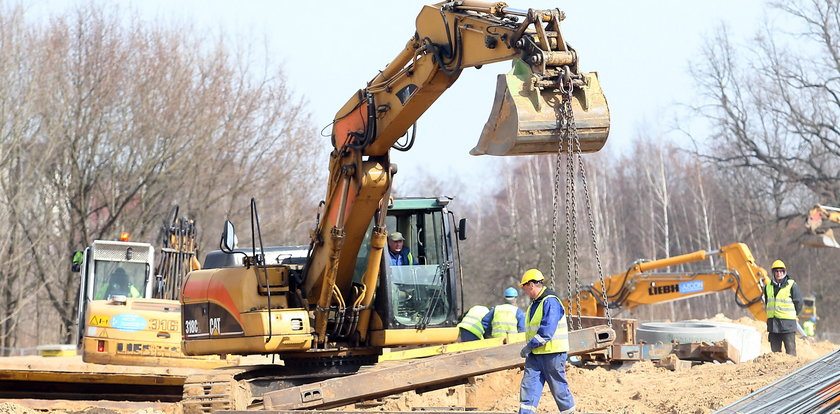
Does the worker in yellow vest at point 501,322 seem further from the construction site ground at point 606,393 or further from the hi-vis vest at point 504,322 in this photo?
the construction site ground at point 606,393

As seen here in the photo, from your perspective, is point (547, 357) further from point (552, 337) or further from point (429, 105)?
point (429, 105)

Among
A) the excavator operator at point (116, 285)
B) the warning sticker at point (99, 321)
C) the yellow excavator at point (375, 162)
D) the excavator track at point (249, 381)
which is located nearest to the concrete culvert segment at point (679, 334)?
the yellow excavator at point (375, 162)

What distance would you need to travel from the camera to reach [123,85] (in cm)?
3017

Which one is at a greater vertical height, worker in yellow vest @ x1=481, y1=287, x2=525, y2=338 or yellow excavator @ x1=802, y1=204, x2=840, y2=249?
yellow excavator @ x1=802, y1=204, x2=840, y2=249

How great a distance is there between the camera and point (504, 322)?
14.2 metres

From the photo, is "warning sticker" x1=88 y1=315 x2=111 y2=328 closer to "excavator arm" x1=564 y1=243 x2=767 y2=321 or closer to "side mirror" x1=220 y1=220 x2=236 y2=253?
"side mirror" x1=220 y1=220 x2=236 y2=253

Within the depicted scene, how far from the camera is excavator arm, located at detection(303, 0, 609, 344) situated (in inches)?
317

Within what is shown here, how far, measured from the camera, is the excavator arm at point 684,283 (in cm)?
1800

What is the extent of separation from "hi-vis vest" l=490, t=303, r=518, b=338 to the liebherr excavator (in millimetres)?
3091

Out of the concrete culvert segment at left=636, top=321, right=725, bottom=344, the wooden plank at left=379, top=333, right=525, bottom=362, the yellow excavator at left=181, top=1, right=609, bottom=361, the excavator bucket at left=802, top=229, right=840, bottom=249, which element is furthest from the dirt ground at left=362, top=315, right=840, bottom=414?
the excavator bucket at left=802, top=229, right=840, bottom=249

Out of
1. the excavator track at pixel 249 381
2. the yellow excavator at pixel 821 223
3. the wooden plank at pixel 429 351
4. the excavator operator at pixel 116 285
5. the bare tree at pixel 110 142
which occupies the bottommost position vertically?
the excavator track at pixel 249 381

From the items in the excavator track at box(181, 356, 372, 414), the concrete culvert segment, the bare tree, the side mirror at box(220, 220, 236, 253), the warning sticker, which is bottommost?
the excavator track at box(181, 356, 372, 414)

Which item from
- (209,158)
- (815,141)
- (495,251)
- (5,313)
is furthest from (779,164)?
(5,313)

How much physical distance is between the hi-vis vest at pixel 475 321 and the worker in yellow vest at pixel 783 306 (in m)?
4.20
